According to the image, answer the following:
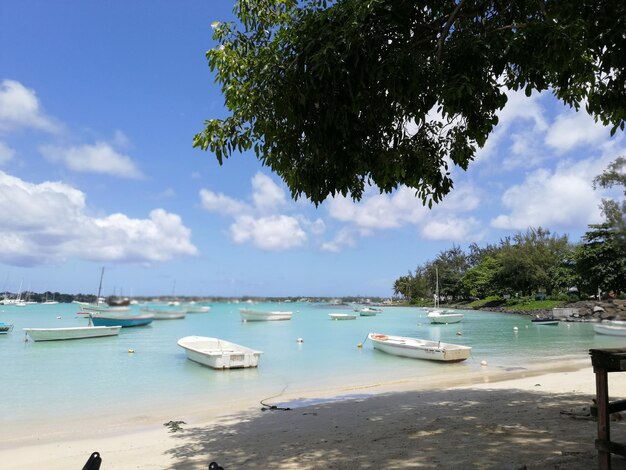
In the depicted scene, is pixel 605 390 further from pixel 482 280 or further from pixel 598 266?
pixel 482 280

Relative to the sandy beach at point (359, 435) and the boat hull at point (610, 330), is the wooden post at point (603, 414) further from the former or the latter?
the boat hull at point (610, 330)

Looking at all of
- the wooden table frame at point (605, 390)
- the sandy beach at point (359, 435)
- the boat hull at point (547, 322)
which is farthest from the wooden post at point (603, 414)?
the boat hull at point (547, 322)

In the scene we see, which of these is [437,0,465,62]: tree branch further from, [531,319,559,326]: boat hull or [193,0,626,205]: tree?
[531,319,559,326]: boat hull

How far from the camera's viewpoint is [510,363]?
72.3ft

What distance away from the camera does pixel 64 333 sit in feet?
112

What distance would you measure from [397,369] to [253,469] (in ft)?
49.6

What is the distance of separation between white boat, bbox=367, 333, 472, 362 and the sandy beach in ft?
24.1

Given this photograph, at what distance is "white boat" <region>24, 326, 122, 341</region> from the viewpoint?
33.4 meters

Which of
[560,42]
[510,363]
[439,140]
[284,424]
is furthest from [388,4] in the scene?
[510,363]

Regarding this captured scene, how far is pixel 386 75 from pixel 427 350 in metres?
18.9

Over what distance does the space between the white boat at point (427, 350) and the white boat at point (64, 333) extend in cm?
2283

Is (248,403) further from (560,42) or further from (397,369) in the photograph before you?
(560,42)

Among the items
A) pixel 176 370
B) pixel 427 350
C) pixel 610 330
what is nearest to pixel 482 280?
pixel 610 330

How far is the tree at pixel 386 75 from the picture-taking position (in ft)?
15.7
